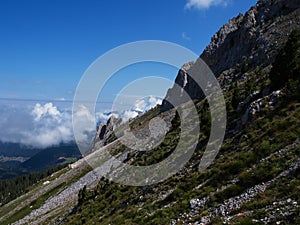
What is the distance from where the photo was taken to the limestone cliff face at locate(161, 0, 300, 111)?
64262 millimetres

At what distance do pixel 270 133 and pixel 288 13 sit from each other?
61756 millimetres

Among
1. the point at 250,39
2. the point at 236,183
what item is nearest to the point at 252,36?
the point at 250,39

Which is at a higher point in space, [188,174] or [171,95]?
[171,95]

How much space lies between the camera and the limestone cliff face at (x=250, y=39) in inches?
2530

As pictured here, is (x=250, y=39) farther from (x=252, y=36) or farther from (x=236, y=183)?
(x=236, y=183)

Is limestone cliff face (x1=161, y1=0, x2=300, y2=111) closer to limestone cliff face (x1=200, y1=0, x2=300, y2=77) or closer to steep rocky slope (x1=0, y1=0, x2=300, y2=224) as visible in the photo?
limestone cliff face (x1=200, y1=0, x2=300, y2=77)

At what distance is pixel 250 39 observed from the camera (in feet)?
260

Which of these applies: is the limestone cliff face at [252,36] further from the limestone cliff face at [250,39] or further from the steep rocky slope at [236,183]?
the steep rocky slope at [236,183]

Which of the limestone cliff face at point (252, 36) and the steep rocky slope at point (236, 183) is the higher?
the limestone cliff face at point (252, 36)

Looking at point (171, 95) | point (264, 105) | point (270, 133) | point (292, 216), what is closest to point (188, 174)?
point (270, 133)

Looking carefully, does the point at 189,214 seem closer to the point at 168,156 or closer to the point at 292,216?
the point at 292,216

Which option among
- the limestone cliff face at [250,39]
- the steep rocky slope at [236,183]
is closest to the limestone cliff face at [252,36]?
the limestone cliff face at [250,39]

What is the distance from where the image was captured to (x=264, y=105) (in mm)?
30375

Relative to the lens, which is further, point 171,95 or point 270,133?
point 171,95
